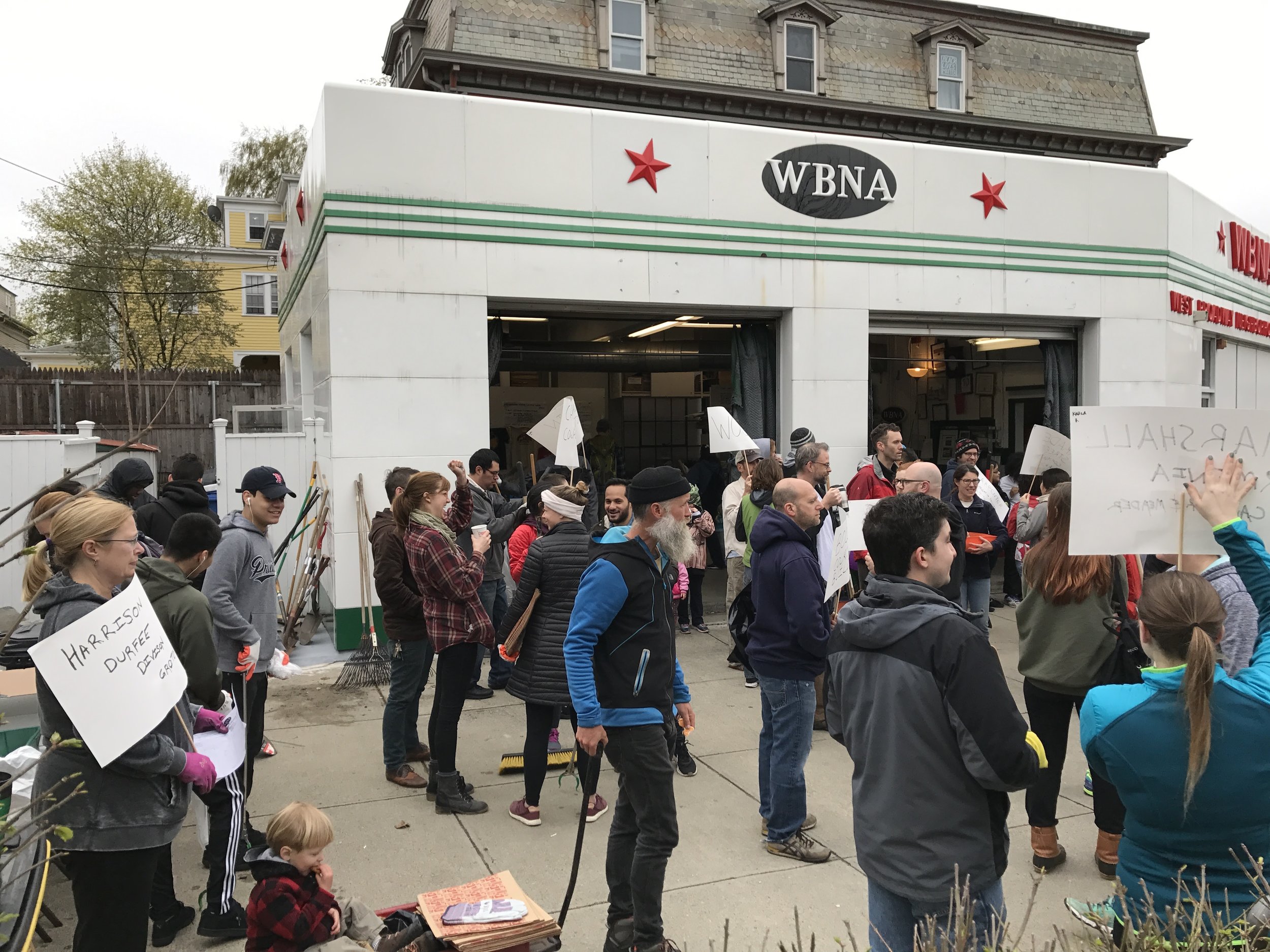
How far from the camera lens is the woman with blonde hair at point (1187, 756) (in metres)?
2.54

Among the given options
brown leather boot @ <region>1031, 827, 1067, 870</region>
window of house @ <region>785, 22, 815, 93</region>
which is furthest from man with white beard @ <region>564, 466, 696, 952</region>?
window of house @ <region>785, 22, 815, 93</region>

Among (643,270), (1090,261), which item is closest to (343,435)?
(643,270)

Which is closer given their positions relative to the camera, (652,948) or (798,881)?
(652,948)

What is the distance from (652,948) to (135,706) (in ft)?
7.25

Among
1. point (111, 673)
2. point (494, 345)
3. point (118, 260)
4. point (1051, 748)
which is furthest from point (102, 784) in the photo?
point (118, 260)

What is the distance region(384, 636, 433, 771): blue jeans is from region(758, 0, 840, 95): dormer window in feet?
56.4

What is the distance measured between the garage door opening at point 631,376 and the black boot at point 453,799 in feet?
18.8

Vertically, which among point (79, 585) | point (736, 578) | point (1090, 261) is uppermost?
point (1090, 261)

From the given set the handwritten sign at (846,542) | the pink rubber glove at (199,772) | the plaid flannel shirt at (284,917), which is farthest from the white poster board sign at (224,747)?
the handwritten sign at (846,542)

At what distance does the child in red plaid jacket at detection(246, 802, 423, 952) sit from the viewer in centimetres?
317

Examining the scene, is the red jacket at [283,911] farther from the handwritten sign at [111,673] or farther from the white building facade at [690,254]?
the white building facade at [690,254]

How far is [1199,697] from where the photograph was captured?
2502mm

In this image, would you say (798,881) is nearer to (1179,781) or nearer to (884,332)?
(1179,781)

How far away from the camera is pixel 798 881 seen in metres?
4.52
